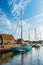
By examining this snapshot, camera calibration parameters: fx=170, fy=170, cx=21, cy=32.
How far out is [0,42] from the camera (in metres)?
62.6

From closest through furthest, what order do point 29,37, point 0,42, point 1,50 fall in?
point 1,50
point 0,42
point 29,37

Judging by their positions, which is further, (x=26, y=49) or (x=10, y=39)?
(x=10, y=39)

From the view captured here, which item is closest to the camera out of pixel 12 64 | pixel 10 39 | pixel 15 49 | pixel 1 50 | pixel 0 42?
pixel 12 64

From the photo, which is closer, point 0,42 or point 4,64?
point 4,64

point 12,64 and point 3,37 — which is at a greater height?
point 3,37

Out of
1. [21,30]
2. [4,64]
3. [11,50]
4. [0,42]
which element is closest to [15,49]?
[11,50]

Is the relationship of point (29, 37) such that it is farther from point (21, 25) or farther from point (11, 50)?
point (11, 50)

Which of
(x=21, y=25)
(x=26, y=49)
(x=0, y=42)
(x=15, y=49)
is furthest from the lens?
(x=0, y=42)

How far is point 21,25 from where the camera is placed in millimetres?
53438

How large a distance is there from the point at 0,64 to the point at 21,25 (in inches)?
1268

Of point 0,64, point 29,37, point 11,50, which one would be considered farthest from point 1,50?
point 29,37

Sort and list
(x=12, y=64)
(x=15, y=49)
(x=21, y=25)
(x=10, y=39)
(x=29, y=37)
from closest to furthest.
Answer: (x=12, y=64) → (x=15, y=49) → (x=21, y=25) → (x=10, y=39) → (x=29, y=37)

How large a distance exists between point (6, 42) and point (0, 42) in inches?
160

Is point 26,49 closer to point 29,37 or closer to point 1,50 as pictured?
point 1,50
